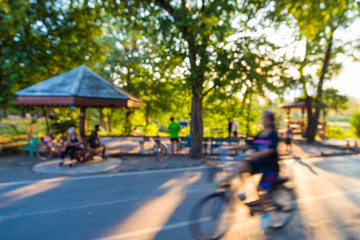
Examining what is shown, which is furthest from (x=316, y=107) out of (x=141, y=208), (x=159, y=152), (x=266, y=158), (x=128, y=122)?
(x=141, y=208)

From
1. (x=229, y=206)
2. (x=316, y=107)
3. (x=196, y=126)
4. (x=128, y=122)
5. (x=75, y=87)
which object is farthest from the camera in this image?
(x=128, y=122)

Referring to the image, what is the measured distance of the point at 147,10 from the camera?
9.94 m

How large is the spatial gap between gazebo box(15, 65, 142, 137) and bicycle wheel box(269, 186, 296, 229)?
718 cm

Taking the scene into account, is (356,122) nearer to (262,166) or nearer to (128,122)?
(128,122)

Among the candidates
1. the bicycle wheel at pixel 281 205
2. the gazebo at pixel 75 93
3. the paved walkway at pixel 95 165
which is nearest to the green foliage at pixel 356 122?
the paved walkway at pixel 95 165

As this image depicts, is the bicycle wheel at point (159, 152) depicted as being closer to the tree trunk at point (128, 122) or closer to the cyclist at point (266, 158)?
the cyclist at point (266, 158)

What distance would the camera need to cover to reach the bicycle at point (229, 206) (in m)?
3.54

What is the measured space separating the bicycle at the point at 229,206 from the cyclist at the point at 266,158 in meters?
0.08

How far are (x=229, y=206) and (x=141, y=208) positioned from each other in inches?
83.3

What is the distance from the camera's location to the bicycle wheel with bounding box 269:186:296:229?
3873 millimetres

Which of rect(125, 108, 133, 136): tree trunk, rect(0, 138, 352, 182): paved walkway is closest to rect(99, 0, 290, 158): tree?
rect(0, 138, 352, 182): paved walkway

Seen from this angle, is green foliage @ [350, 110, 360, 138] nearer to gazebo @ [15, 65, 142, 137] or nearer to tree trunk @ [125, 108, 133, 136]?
tree trunk @ [125, 108, 133, 136]

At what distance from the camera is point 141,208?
189 inches

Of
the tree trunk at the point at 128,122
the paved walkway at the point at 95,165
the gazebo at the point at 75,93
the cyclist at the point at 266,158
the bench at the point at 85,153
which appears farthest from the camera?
the tree trunk at the point at 128,122
